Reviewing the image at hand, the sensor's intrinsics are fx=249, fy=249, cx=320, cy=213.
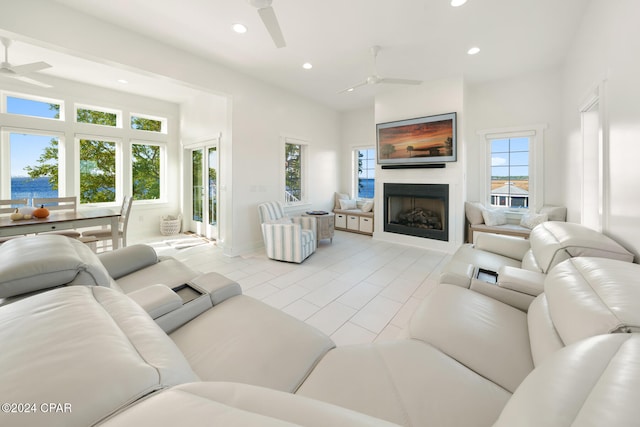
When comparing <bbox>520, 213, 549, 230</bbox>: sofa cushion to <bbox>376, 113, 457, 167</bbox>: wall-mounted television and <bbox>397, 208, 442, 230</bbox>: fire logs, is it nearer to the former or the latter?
<bbox>397, 208, 442, 230</bbox>: fire logs

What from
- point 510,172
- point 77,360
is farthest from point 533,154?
point 77,360

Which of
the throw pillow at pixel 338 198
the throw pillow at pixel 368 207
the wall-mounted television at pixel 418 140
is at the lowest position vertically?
the throw pillow at pixel 368 207

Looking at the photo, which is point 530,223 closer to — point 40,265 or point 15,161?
point 40,265

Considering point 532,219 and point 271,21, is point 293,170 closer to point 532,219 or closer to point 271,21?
point 271,21

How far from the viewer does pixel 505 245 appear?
2.64 m

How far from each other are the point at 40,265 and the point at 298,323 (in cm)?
120

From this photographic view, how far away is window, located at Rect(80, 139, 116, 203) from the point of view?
5.07 metres

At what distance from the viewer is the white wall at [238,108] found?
2.60 meters

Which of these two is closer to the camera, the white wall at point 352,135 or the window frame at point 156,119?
the window frame at point 156,119

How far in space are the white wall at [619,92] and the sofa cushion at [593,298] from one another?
0.86m

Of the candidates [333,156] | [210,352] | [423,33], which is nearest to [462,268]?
[210,352]

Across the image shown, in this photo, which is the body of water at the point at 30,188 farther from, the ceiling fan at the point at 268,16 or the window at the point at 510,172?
the window at the point at 510,172

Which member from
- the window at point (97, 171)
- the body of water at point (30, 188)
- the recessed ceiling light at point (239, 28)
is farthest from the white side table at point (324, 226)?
the body of water at point (30, 188)

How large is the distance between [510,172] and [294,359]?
5.26 metres
